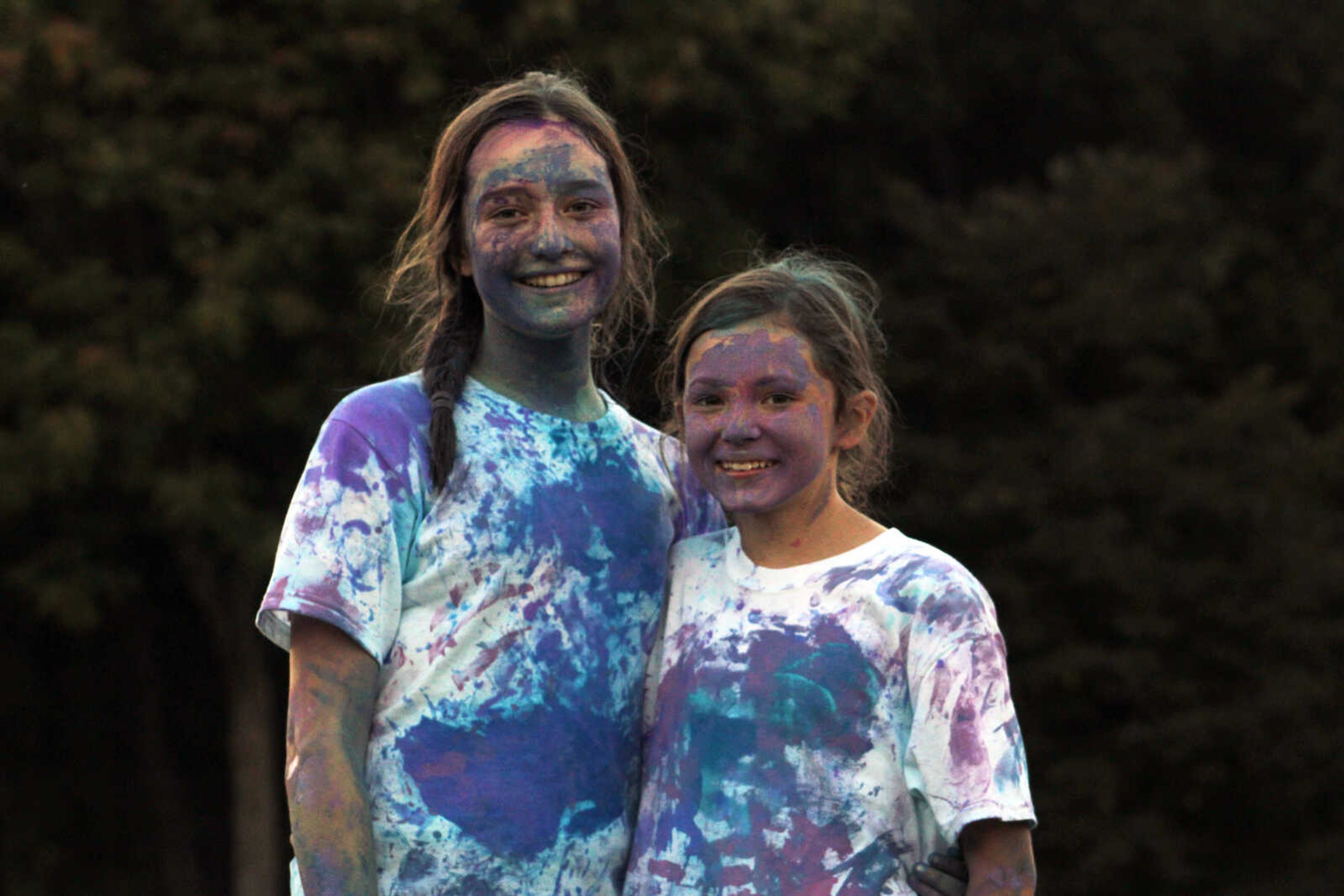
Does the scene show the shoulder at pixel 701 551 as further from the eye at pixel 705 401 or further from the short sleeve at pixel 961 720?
the short sleeve at pixel 961 720

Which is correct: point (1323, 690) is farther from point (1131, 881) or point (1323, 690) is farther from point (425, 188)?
point (425, 188)

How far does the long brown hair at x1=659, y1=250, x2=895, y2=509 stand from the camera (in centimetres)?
330

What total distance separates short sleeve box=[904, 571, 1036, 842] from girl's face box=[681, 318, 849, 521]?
0.33 meters

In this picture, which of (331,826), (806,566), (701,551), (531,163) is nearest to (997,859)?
(806,566)

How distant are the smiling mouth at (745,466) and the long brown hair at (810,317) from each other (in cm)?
19

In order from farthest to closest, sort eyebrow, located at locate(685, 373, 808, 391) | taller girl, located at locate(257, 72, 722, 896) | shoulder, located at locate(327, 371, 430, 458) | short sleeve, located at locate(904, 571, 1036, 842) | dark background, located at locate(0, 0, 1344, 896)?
1. dark background, located at locate(0, 0, 1344, 896)
2. eyebrow, located at locate(685, 373, 808, 391)
3. shoulder, located at locate(327, 371, 430, 458)
4. taller girl, located at locate(257, 72, 722, 896)
5. short sleeve, located at locate(904, 571, 1036, 842)

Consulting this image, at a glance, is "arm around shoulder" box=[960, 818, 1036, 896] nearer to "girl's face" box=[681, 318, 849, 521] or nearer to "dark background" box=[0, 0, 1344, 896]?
"girl's face" box=[681, 318, 849, 521]

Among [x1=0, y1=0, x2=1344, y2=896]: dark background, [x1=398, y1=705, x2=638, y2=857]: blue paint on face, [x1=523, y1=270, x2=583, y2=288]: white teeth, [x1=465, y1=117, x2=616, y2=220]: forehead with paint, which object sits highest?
[x1=0, y1=0, x2=1344, y2=896]: dark background

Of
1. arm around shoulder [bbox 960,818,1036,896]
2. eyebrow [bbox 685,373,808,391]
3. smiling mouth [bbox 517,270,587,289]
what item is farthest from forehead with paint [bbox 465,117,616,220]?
arm around shoulder [bbox 960,818,1036,896]

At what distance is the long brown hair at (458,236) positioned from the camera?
3.31 m

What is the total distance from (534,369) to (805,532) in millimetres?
553

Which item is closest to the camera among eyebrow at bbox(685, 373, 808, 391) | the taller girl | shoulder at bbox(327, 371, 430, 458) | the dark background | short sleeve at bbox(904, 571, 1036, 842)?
short sleeve at bbox(904, 571, 1036, 842)

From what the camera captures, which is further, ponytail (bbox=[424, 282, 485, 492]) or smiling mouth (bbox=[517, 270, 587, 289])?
smiling mouth (bbox=[517, 270, 587, 289])

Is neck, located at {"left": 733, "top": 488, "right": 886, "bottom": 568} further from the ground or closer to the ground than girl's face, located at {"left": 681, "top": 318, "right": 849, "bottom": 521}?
closer to the ground
